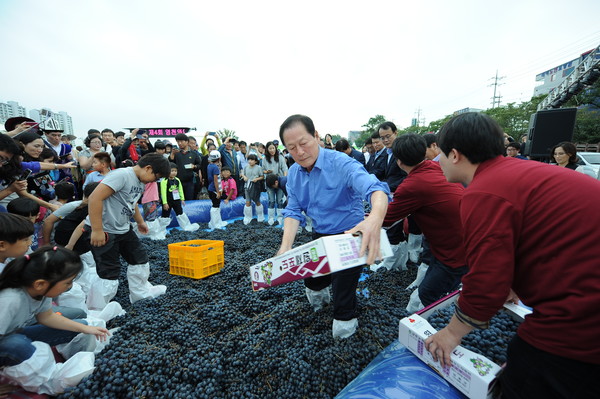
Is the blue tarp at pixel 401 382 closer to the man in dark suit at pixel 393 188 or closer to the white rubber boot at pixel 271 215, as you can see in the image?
the man in dark suit at pixel 393 188

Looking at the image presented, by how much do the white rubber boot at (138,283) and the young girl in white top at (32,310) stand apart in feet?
3.50

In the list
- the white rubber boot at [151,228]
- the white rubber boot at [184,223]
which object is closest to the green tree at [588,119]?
the white rubber boot at [184,223]

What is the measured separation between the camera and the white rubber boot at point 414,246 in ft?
12.5

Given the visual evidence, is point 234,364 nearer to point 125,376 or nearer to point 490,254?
point 125,376

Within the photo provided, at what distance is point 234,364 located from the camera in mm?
1859

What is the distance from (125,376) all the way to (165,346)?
419 millimetres

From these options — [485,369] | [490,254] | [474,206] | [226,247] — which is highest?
[474,206]

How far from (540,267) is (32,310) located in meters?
2.66

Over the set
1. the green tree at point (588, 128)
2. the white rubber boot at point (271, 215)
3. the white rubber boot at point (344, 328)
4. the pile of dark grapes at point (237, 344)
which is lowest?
the white rubber boot at point (271, 215)

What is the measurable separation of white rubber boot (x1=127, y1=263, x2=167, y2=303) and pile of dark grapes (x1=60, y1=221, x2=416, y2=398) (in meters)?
0.14

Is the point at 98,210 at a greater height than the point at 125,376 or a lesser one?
greater

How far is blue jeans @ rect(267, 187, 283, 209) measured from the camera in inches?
260

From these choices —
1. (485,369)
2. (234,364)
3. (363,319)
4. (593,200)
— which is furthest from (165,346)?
(593,200)

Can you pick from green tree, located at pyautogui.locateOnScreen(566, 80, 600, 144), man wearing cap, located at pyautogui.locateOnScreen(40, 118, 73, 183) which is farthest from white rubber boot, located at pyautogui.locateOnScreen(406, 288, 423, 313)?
green tree, located at pyautogui.locateOnScreen(566, 80, 600, 144)
